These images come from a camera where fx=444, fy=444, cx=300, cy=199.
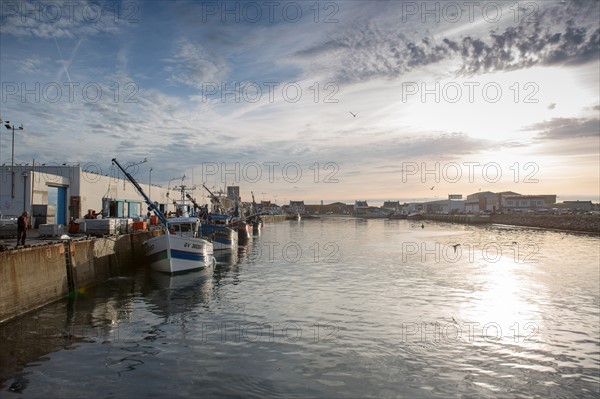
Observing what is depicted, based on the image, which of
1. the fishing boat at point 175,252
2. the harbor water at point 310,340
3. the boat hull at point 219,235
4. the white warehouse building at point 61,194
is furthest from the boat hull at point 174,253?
the boat hull at point 219,235

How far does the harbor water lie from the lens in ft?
41.4

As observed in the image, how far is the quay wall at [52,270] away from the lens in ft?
60.4

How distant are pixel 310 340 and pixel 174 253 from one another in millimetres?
19359

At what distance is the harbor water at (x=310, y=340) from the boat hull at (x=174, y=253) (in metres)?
2.42

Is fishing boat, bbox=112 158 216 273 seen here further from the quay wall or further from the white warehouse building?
the white warehouse building

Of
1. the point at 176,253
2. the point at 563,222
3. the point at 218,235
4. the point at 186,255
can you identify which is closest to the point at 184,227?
the point at 186,255

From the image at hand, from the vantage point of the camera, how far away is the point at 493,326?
63.3ft

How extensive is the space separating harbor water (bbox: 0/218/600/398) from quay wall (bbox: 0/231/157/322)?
0.71m

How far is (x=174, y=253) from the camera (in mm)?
33469

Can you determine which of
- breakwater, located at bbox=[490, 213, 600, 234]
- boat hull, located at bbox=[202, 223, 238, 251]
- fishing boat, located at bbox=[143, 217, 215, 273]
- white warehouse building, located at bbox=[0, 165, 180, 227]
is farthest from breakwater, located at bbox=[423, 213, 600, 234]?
white warehouse building, located at bbox=[0, 165, 180, 227]

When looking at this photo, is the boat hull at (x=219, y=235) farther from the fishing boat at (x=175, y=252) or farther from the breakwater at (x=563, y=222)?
the breakwater at (x=563, y=222)

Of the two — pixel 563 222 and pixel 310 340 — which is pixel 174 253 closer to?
pixel 310 340

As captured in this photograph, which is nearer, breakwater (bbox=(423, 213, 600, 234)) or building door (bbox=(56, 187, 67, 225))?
building door (bbox=(56, 187, 67, 225))

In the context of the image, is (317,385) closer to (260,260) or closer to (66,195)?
(260,260)
